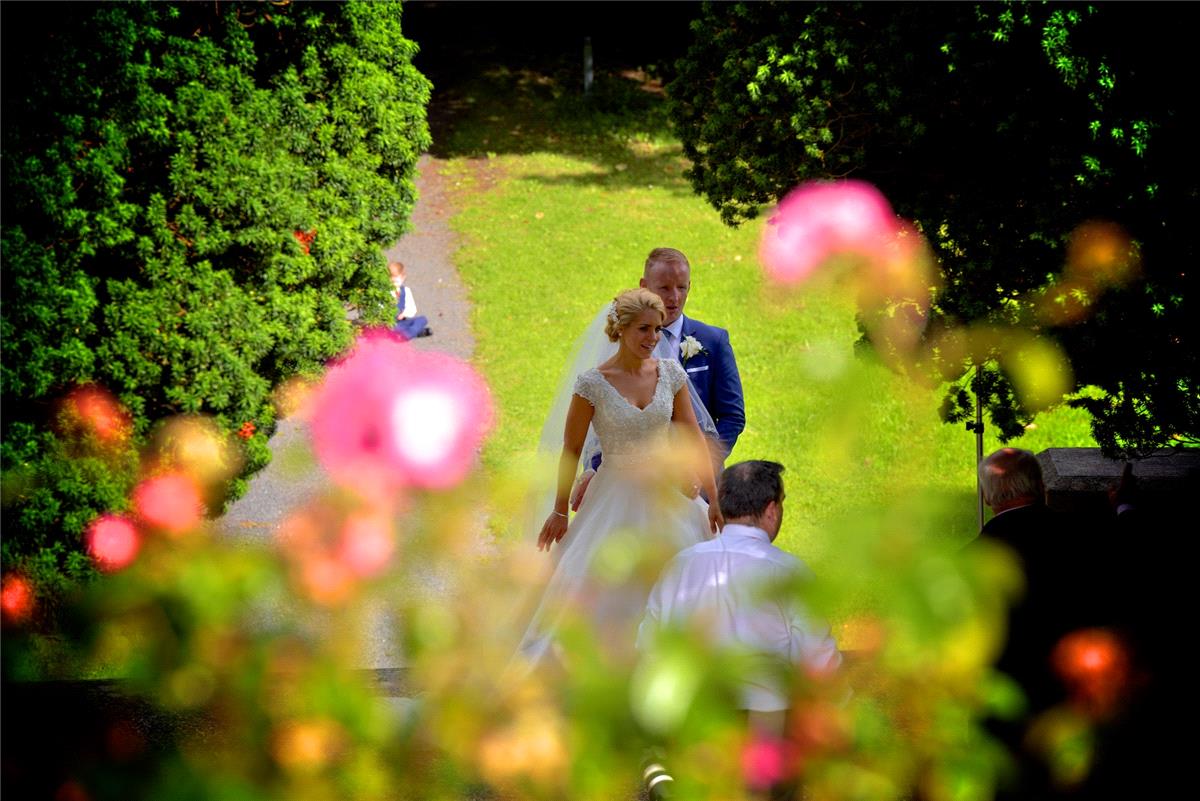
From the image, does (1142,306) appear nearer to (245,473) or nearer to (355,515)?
(355,515)

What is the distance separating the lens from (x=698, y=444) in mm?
5316

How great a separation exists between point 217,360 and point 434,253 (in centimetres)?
1102

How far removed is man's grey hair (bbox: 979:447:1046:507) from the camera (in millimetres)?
3881

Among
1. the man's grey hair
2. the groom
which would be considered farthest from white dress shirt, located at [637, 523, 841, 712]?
the groom

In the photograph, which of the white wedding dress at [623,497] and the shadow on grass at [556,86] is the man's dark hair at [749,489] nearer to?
the white wedding dress at [623,497]

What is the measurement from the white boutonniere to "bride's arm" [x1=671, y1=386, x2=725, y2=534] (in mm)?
273

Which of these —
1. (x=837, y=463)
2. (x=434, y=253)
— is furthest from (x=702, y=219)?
(x=837, y=463)

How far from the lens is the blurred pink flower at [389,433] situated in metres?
2.98

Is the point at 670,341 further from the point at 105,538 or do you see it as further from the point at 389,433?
the point at 105,538

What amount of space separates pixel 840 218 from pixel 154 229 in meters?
3.55

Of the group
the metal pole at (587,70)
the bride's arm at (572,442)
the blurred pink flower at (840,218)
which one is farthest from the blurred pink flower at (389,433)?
the metal pole at (587,70)

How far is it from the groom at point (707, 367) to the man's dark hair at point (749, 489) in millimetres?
1544

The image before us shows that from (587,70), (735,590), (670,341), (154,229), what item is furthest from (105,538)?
(587,70)

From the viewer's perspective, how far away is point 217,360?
241 inches
